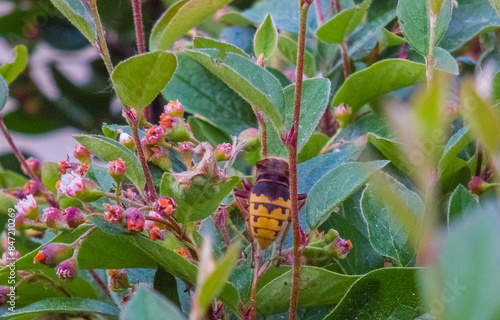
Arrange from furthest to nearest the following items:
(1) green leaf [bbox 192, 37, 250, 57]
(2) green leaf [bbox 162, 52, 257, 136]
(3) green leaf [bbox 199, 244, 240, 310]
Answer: (2) green leaf [bbox 162, 52, 257, 136]
(1) green leaf [bbox 192, 37, 250, 57]
(3) green leaf [bbox 199, 244, 240, 310]

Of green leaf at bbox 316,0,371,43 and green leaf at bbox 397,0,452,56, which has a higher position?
green leaf at bbox 397,0,452,56

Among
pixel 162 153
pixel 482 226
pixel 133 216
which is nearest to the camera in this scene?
pixel 482 226

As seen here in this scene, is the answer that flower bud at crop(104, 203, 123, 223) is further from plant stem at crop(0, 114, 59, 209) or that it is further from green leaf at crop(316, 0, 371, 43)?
green leaf at crop(316, 0, 371, 43)

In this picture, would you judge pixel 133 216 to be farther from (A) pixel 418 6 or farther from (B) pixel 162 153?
(A) pixel 418 6

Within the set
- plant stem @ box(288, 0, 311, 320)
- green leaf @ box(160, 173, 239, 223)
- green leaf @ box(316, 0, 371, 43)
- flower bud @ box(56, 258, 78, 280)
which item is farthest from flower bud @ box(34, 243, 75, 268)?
green leaf @ box(316, 0, 371, 43)

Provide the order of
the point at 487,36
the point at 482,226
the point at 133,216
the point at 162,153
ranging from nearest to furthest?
the point at 482,226 < the point at 133,216 < the point at 162,153 < the point at 487,36

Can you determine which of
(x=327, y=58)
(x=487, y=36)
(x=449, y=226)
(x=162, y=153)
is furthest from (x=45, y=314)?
(x=487, y=36)
